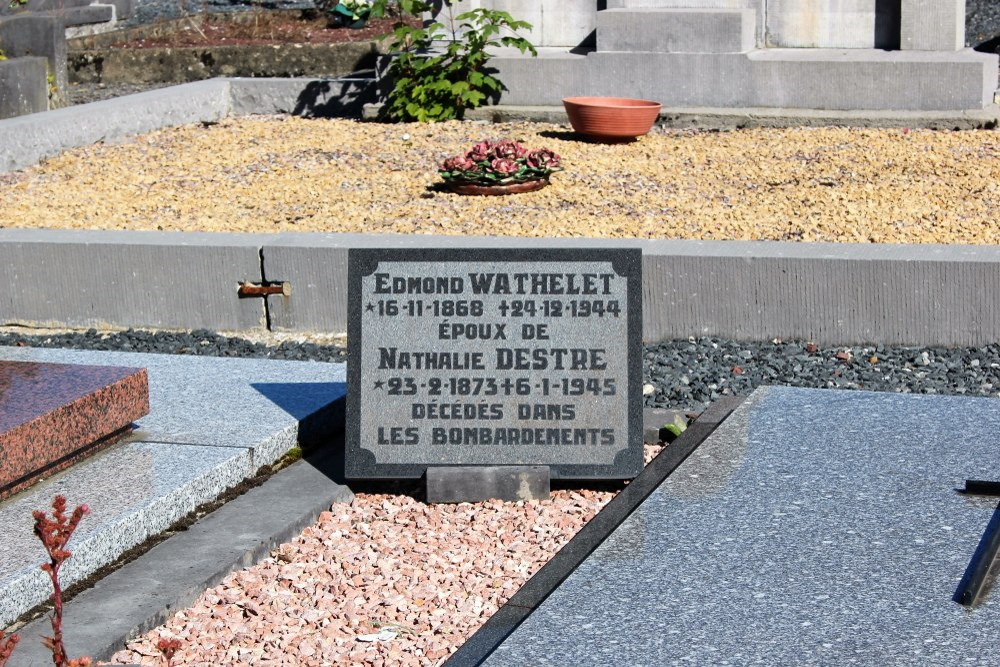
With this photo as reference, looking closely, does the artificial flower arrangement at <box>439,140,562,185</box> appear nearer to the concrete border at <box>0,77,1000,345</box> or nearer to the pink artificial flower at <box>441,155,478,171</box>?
the pink artificial flower at <box>441,155,478,171</box>

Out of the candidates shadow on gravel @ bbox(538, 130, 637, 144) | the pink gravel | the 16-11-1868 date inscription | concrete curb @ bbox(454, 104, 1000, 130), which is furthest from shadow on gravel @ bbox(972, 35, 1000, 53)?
the pink gravel

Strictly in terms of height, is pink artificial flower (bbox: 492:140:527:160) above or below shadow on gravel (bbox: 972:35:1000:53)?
below

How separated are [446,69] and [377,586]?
742 centimetres

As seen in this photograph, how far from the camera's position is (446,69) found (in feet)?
34.6

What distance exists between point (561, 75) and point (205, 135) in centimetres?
270

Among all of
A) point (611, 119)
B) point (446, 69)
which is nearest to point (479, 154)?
point (611, 119)

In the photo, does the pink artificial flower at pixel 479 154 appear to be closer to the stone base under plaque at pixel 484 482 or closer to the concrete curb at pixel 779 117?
the concrete curb at pixel 779 117

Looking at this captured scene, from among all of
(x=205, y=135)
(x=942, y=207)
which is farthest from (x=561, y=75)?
(x=942, y=207)

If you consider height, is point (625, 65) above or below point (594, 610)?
above

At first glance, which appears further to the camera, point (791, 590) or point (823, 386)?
point (823, 386)

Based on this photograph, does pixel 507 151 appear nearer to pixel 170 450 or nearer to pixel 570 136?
pixel 570 136

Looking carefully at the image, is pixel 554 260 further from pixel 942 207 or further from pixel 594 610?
pixel 942 207

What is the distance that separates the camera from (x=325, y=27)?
56.4 ft

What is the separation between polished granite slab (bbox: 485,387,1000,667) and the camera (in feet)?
9.36
